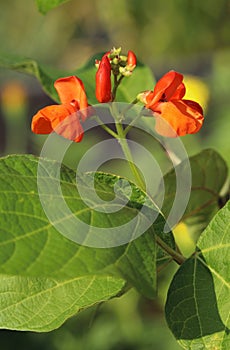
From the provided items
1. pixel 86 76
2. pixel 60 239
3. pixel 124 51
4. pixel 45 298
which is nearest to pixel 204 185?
pixel 86 76

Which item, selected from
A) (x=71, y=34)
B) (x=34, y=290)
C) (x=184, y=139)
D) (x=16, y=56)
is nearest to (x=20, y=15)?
(x=71, y=34)

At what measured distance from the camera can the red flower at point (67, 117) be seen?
0.75 m

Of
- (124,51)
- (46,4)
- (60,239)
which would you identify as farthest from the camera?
(124,51)

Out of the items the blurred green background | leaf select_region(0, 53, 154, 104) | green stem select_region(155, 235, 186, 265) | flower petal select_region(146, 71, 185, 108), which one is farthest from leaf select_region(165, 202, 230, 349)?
the blurred green background

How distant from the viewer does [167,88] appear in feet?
2.56

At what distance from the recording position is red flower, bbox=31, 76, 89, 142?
0.75 meters

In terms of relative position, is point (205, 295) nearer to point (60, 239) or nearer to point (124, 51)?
point (60, 239)

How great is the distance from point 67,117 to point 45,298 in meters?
0.19

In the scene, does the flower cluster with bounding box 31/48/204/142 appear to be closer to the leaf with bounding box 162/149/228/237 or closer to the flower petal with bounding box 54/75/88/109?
the flower petal with bounding box 54/75/88/109

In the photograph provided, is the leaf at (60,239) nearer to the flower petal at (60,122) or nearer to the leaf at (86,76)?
the flower petal at (60,122)

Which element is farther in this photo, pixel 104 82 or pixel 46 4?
pixel 46 4

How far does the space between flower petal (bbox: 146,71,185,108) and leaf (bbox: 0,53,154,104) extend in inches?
8.1

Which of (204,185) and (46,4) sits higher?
(46,4)

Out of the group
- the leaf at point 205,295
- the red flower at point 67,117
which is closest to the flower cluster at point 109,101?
the red flower at point 67,117
